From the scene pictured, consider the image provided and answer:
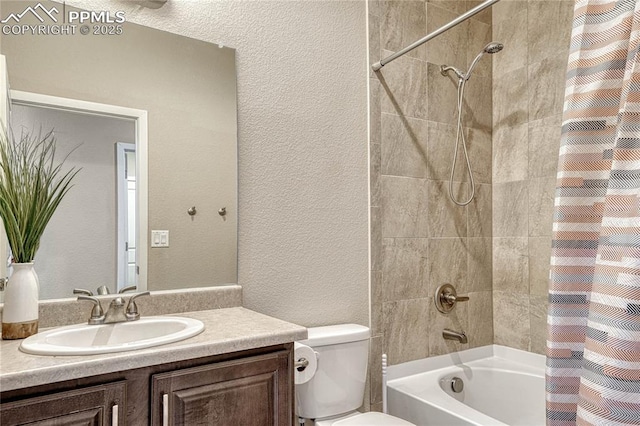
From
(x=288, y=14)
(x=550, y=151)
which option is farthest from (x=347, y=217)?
(x=550, y=151)

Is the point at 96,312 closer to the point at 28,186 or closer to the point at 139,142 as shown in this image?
the point at 28,186

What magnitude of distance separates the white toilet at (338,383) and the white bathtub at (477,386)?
239 mm

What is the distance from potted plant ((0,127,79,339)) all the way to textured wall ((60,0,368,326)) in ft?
2.08

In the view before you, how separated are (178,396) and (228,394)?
150mm

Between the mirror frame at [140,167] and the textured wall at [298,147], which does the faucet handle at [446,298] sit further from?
the mirror frame at [140,167]

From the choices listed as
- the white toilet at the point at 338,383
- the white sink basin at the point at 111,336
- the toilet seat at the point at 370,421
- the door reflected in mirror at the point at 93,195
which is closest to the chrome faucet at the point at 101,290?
the door reflected in mirror at the point at 93,195

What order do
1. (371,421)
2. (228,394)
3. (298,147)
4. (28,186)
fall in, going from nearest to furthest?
(228,394), (28,186), (371,421), (298,147)

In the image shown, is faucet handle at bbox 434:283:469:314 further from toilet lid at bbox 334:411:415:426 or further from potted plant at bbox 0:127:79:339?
potted plant at bbox 0:127:79:339

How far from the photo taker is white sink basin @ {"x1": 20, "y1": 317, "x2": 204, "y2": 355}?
3.65 feet

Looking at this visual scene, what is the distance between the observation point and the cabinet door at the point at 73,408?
99cm

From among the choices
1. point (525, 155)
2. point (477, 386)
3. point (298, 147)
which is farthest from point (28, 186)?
point (525, 155)

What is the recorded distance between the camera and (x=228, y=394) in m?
1.26

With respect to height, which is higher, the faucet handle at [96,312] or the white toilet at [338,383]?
the faucet handle at [96,312]

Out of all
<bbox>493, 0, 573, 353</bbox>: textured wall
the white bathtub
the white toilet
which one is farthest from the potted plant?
<bbox>493, 0, 573, 353</bbox>: textured wall
